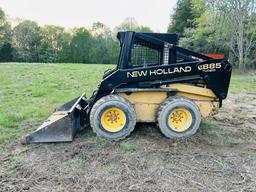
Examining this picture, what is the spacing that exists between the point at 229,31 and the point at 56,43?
87.0ft

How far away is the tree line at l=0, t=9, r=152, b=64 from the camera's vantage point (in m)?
35.2

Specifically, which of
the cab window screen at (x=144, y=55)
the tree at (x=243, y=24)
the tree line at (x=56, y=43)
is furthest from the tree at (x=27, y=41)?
the cab window screen at (x=144, y=55)

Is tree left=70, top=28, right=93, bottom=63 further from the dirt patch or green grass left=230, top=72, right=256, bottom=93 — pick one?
the dirt patch

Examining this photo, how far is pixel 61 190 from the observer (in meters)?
2.96

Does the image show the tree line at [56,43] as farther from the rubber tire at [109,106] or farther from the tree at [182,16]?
the rubber tire at [109,106]

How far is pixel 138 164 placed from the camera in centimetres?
354

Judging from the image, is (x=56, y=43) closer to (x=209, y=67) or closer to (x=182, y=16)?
(x=182, y=16)

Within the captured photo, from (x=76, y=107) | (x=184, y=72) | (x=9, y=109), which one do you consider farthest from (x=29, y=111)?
(x=184, y=72)

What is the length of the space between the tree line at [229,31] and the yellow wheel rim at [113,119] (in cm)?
1293

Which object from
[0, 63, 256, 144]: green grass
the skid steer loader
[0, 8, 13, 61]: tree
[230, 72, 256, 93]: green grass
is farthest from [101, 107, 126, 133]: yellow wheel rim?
[0, 8, 13, 61]: tree

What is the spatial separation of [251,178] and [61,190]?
6.70 ft

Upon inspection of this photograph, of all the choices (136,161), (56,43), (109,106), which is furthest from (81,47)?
(136,161)

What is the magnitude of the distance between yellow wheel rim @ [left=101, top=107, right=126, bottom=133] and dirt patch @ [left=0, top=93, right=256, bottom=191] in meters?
0.22

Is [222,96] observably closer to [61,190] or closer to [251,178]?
[251,178]
